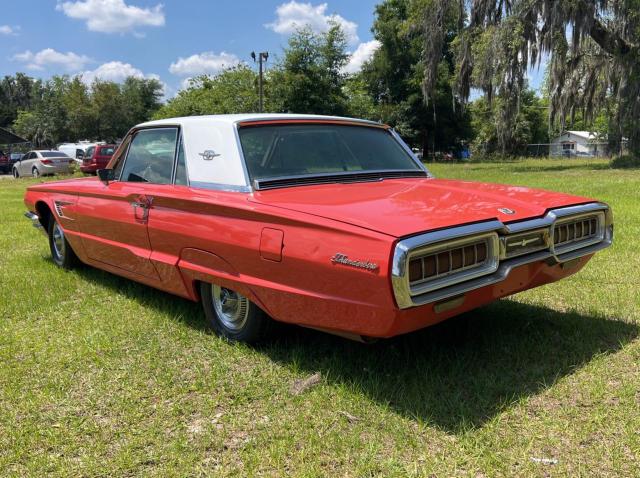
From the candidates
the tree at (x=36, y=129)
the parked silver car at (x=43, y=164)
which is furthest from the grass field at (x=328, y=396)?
the tree at (x=36, y=129)

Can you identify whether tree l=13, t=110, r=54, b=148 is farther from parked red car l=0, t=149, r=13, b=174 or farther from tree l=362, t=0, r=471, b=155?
tree l=362, t=0, r=471, b=155

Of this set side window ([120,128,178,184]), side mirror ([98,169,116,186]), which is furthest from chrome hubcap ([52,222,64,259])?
side window ([120,128,178,184])

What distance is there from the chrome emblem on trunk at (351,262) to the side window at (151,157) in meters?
1.87

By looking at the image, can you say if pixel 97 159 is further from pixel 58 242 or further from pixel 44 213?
pixel 58 242

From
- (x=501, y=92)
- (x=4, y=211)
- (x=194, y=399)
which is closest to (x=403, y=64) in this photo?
(x=501, y=92)

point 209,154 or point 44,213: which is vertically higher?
point 209,154

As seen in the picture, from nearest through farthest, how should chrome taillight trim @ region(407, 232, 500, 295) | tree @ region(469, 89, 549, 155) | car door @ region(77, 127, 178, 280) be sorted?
chrome taillight trim @ region(407, 232, 500, 295) < car door @ region(77, 127, 178, 280) < tree @ region(469, 89, 549, 155)

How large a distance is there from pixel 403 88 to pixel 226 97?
1347cm

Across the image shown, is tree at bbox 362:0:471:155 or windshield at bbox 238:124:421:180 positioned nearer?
windshield at bbox 238:124:421:180

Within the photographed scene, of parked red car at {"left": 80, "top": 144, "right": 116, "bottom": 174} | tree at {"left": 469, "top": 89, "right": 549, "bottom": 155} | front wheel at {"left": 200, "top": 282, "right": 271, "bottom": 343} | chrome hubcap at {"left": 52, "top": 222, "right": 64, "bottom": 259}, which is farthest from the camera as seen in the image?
tree at {"left": 469, "top": 89, "right": 549, "bottom": 155}

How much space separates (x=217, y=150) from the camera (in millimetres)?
3729

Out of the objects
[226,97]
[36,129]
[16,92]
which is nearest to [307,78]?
[226,97]

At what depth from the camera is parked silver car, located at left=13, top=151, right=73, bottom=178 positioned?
26.8 metres

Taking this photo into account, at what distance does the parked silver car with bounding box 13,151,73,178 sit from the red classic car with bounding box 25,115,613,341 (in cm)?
2440
